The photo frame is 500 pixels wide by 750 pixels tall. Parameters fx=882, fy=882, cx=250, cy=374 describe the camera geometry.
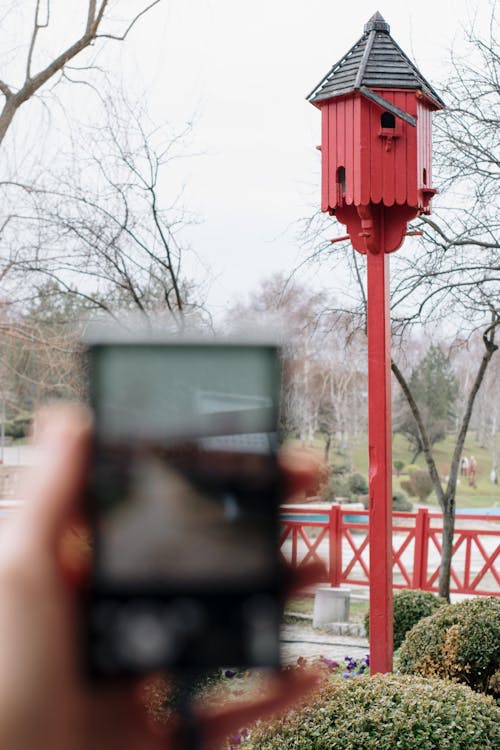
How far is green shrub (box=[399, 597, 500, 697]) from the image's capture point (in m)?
4.78

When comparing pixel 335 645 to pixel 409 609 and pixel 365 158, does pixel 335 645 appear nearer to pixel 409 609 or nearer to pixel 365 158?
pixel 409 609

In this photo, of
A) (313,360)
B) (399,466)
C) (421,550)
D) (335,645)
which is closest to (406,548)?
(421,550)

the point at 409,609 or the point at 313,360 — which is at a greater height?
the point at 313,360

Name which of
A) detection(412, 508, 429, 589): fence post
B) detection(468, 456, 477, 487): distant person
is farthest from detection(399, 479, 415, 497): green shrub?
detection(412, 508, 429, 589): fence post

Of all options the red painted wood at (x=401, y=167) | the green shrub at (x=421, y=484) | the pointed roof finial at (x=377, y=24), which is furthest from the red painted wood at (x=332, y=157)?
the green shrub at (x=421, y=484)

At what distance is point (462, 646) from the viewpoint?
4.80 metres

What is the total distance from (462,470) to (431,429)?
425 centimetres

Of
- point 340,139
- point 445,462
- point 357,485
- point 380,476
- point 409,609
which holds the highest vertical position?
point 340,139

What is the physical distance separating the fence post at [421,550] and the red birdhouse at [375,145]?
5607 mm

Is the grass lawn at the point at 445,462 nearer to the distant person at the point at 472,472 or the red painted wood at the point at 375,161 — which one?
the distant person at the point at 472,472

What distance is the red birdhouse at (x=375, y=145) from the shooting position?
497 cm

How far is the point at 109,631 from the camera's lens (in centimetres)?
42

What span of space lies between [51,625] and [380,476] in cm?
462

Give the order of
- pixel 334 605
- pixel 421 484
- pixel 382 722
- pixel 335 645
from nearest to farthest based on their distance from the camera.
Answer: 1. pixel 382 722
2. pixel 335 645
3. pixel 334 605
4. pixel 421 484
